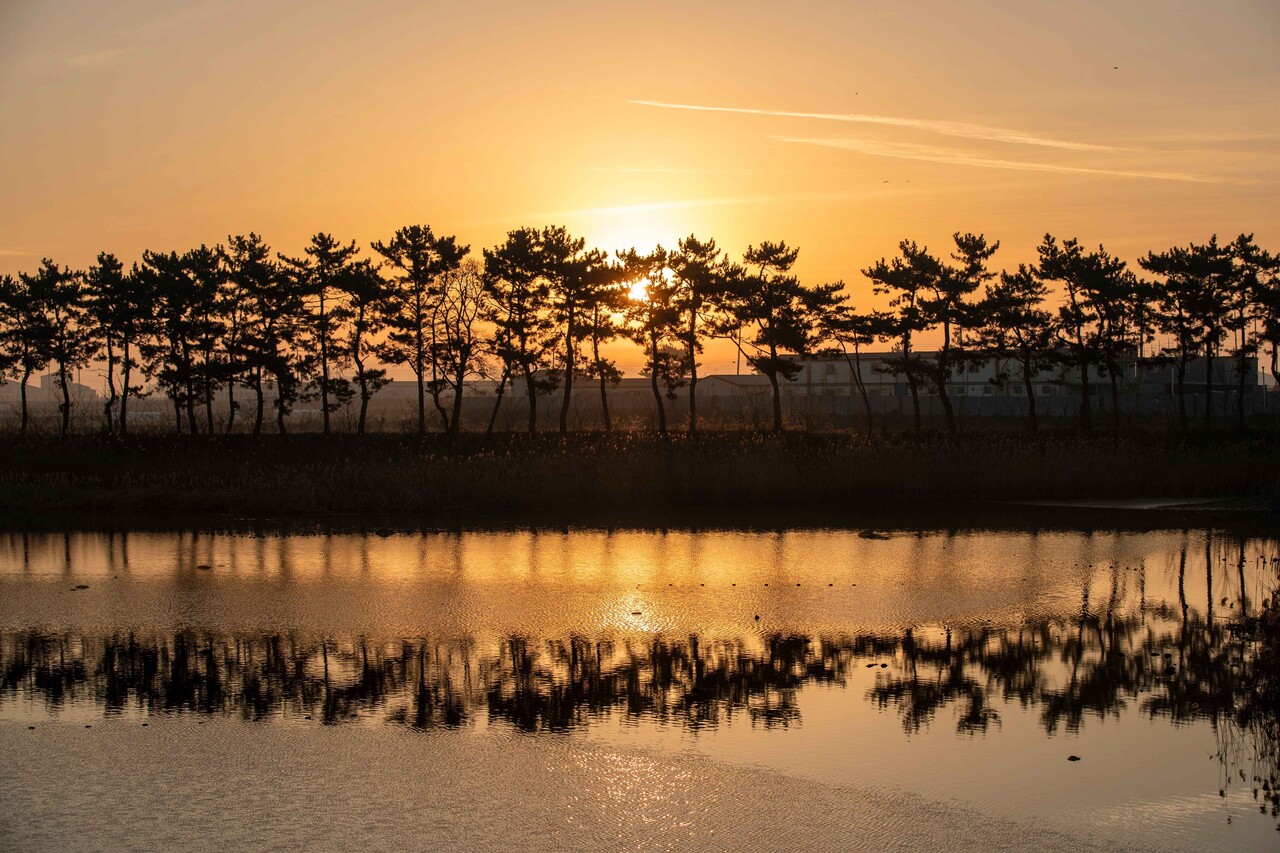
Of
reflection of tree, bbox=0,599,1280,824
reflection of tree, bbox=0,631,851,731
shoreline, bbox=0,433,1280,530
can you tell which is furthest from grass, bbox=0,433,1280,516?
reflection of tree, bbox=0,599,1280,824

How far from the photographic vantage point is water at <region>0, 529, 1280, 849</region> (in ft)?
24.4

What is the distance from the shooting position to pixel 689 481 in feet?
95.0

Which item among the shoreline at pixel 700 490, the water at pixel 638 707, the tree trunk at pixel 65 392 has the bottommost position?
the water at pixel 638 707

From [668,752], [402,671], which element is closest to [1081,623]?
[668,752]

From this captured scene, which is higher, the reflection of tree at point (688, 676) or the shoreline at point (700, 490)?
the shoreline at point (700, 490)

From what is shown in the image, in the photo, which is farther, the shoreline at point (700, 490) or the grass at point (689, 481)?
the grass at point (689, 481)

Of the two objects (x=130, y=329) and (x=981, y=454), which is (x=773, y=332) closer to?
(x=981, y=454)

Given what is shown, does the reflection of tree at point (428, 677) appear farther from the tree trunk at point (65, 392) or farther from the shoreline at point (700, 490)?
the tree trunk at point (65, 392)

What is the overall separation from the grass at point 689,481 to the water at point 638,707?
10253 mm

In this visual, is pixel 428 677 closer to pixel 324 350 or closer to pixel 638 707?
pixel 638 707

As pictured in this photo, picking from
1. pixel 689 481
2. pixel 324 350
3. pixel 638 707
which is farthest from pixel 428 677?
pixel 324 350

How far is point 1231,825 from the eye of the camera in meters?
7.38

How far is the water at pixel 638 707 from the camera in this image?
743 cm

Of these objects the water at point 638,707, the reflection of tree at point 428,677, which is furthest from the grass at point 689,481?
the reflection of tree at point 428,677
